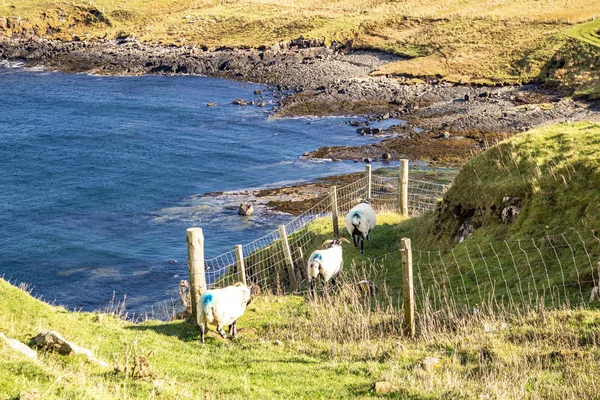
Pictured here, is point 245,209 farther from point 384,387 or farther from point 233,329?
point 384,387

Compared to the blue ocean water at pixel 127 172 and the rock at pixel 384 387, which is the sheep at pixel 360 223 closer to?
the rock at pixel 384 387

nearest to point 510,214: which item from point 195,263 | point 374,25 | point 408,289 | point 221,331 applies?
point 408,289

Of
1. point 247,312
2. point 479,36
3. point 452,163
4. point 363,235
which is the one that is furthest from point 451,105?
point 247,312

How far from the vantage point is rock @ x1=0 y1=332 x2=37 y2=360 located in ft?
39.0

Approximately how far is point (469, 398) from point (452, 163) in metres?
44.3

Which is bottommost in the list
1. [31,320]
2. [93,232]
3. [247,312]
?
[93,232]

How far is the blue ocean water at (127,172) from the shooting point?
39.4 meters

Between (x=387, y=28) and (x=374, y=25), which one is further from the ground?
(x=374, y=25)

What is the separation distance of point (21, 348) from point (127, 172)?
1838 inches

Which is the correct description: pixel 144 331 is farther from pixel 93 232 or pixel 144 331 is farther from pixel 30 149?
pixel 30 149

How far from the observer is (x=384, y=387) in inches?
495

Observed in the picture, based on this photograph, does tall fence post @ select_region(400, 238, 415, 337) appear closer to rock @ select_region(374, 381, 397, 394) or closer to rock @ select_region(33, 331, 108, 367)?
rock @ select_region(374, 381, 397, 394)

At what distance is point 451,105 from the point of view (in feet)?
238

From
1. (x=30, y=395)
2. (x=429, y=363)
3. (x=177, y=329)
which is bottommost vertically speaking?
(x=177, y=329)
